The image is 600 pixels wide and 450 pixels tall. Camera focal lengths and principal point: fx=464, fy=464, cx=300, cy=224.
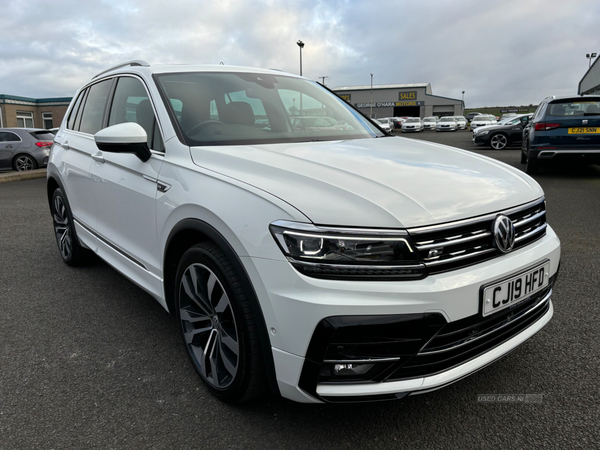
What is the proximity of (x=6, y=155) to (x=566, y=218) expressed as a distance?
14.9m

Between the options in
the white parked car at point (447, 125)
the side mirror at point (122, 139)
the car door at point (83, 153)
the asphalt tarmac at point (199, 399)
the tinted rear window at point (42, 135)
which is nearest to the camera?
the asphalt tarmac at point (199, 399)

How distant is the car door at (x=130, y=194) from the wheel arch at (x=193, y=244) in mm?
143

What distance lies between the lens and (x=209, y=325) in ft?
7.62

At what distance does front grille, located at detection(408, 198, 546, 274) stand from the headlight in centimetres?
6

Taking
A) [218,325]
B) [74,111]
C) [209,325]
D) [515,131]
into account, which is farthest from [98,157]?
[515,131]

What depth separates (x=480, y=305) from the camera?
1812 mm

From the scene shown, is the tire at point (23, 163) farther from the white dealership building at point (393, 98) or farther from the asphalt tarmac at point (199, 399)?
the white dealership building at point (393, 98)

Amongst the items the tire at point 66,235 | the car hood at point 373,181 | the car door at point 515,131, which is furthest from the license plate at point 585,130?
the tire at point 66,235

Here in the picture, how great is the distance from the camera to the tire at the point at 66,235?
4.14 m

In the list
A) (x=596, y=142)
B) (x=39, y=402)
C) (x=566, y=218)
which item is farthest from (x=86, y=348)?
(x=596, y=142)

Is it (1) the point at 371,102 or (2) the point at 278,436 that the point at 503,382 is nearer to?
(2) the point at 278,436

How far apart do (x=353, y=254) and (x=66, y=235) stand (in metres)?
3.53

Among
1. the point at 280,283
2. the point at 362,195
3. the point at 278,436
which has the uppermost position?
the point at 362,195

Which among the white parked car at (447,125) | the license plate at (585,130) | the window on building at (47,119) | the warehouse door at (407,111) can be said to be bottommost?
the license plate at (585,130)
